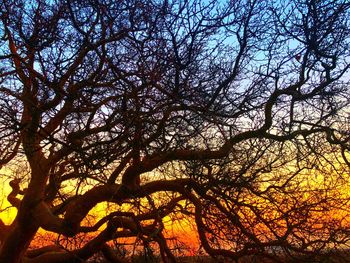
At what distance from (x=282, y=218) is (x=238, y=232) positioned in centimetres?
64

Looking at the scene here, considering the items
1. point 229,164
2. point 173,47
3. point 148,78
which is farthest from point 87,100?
point 229,164

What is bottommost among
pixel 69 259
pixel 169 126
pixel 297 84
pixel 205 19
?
pixel 69 259

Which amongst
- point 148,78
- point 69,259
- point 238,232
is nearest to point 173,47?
point 148,78

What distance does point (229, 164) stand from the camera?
7.03 m

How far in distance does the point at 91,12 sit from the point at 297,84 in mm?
3059

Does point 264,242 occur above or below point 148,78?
below

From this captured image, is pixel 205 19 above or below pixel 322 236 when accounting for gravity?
above

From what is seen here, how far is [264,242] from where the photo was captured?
20.7 feet

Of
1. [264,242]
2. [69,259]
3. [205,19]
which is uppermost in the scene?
[205,19]

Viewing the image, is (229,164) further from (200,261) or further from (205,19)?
(205,19)

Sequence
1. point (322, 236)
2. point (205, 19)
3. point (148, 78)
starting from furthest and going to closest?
point (322, 236)
point (205, 19)
point (148, 78)

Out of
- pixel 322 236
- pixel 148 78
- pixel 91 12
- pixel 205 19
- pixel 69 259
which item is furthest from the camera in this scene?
pixel 69 259

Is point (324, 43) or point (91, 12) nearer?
point (91, 12)

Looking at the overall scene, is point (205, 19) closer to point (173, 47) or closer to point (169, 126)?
point (173, 47)
